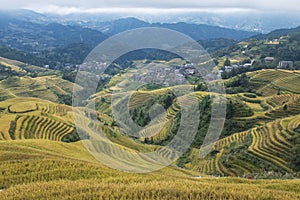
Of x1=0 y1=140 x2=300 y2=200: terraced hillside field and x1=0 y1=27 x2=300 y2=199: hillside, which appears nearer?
x1=0 y1=140 x2=300 y2=200: terraced hillside field

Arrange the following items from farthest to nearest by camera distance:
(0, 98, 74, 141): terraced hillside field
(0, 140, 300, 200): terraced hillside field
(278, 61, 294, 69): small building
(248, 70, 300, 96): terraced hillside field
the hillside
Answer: (278, 61, 294, 69): small building, (248, 70, 300, 96): terraced hillside field, (0, 98, 74, 141): terraced hillside field, the hillside, (0, 140, 300, 200): terraced hillside field

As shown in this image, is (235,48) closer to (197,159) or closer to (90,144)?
(197,159)

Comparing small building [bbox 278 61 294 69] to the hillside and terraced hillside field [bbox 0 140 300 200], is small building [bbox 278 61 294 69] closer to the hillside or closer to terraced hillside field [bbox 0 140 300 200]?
the hillside

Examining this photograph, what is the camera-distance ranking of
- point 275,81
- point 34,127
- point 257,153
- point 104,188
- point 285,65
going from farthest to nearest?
point 285,65 < point 275,81 < point 34,127 < point 257,153 < point 104,188

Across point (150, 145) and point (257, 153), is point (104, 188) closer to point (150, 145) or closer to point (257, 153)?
point (257, 153)

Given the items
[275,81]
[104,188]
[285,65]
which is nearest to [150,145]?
[104,188]

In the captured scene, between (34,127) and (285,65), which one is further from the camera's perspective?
(285,65)

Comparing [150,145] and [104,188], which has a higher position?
[104,188]

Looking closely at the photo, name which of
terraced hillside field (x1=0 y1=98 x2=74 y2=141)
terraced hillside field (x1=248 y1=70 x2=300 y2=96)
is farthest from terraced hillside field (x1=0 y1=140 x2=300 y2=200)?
terraced hillside field (x1=248 y1=70 x2=300 y2=96)

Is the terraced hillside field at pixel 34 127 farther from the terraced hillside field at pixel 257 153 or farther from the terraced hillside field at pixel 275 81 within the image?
the terraced hillside field at pixel 275 81

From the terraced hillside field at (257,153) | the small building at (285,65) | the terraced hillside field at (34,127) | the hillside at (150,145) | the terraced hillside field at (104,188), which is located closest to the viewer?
the terraced hillside field at (104,188)

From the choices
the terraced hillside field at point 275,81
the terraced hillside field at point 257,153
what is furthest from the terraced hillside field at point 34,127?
the terraced hillside field at point 275,81
